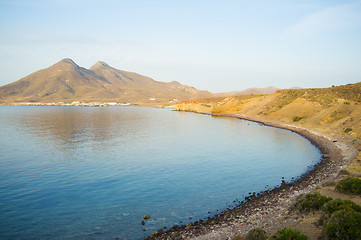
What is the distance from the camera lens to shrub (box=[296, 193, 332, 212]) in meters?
12.4

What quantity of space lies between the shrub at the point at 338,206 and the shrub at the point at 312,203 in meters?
0.92

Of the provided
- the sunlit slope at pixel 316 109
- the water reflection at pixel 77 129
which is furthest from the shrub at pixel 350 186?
the water reflection at pixel 77 129

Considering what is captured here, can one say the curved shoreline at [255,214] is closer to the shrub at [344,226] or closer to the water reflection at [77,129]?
the shrub at [344,226]

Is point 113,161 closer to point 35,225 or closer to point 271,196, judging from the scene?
point 35,225

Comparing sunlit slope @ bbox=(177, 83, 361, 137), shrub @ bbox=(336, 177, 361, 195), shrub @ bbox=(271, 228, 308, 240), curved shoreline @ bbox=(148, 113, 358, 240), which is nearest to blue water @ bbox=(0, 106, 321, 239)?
curved shoreline @ bbox=(148, 113, 358, 240)

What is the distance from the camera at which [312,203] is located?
12664mm

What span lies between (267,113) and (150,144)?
64.6 meters

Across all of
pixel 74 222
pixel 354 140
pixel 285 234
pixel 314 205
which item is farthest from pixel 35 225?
pixel 354 140

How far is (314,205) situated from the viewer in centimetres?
1253

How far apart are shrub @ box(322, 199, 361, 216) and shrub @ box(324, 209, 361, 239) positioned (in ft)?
2.39

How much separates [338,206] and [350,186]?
4.61 metres

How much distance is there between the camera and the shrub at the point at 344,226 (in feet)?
29.3

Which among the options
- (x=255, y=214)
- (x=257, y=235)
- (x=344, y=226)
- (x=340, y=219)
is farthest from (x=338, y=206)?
(x=255, y=214)

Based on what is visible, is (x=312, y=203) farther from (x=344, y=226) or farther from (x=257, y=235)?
(x=257, y=235)
